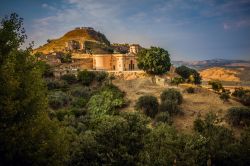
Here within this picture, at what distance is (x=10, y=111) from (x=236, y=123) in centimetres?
3547

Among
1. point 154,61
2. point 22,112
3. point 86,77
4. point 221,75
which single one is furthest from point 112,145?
point 221,75

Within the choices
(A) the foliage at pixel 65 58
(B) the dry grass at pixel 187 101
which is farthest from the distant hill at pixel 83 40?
(B) the dry grass at pixel 187 101

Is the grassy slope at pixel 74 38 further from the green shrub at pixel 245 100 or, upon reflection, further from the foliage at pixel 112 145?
the foliage at pixel 112 145

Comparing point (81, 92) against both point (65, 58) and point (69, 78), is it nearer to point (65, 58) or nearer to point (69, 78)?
point (69, 78)

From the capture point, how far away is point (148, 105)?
155 ft

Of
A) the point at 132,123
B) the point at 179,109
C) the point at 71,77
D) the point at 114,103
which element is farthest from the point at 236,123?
the point at 71,77

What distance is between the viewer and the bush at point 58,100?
50.7 m

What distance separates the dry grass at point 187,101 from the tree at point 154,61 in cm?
253

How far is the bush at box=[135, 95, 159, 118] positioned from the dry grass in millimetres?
2134

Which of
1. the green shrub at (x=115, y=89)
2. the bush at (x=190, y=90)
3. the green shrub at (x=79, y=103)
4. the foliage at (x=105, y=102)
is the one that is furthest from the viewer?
the bush at (x=190, y=90)

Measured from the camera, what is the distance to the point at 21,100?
14.7m

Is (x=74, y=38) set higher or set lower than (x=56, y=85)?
higher

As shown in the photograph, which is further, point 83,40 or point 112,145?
point 83,40

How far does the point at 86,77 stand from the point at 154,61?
42.7 ft
